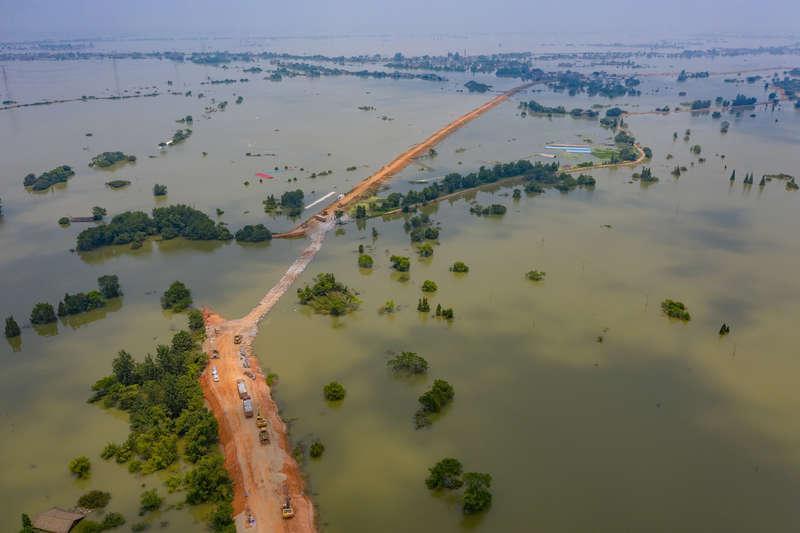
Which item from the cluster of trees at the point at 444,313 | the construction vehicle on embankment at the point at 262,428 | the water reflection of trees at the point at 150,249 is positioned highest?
the cluster of trees at the point at 444,313

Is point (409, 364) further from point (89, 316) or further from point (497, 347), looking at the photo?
point (89, 316)

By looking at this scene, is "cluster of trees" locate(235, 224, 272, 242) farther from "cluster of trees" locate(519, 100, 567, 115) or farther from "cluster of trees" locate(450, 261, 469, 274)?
"cluster of trees" locate(519, 100, 567, 115)

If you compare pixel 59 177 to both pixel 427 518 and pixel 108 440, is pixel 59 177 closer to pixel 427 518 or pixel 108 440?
pixel 108 440

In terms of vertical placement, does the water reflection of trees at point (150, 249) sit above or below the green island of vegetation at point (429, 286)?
below

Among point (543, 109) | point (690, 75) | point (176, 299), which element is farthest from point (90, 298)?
point (690, 75)

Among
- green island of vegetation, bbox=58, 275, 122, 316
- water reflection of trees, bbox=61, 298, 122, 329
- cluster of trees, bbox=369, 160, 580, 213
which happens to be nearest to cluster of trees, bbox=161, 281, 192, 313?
water reflection of trees, bbox=61, 298, 122, 329

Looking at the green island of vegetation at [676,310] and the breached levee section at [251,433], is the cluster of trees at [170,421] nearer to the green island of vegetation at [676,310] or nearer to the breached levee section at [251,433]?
the breached levee section at [251,433]

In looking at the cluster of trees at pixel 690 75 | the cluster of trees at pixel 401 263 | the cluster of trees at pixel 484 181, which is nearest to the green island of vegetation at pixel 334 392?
the cluster of trees at pixel 401 263
